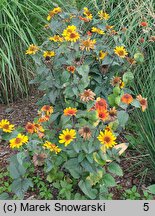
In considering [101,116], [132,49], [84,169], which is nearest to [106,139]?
[101,116]

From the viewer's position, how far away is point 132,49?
292cm

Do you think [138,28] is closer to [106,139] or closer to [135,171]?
[135,171]

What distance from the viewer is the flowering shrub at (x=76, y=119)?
193cm

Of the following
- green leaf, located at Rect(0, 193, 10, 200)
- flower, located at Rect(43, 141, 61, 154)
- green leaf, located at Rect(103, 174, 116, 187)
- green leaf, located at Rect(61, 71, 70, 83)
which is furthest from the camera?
green leaf, located at Rect(61, 71, 70, 83)

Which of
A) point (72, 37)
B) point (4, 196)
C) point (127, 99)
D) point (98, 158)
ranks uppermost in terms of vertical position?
point (72, 37)

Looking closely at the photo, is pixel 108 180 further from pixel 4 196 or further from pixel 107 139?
pixel 4 196

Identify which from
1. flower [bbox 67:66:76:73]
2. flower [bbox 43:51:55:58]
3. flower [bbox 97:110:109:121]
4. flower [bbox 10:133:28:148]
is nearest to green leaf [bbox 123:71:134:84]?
flower [bbox 67:66:76:73]

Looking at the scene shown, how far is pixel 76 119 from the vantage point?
89.6 inches

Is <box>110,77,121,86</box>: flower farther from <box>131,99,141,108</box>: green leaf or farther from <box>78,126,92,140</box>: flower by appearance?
<box>78,126,92,140</box>: flower

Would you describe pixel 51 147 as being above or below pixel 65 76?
below

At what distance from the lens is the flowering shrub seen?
193 cm

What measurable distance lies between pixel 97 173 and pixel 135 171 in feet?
1.85

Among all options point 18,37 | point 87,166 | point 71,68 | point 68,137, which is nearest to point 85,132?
point 68,137

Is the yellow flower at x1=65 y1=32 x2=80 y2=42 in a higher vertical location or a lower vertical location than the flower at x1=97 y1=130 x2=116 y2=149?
higher
